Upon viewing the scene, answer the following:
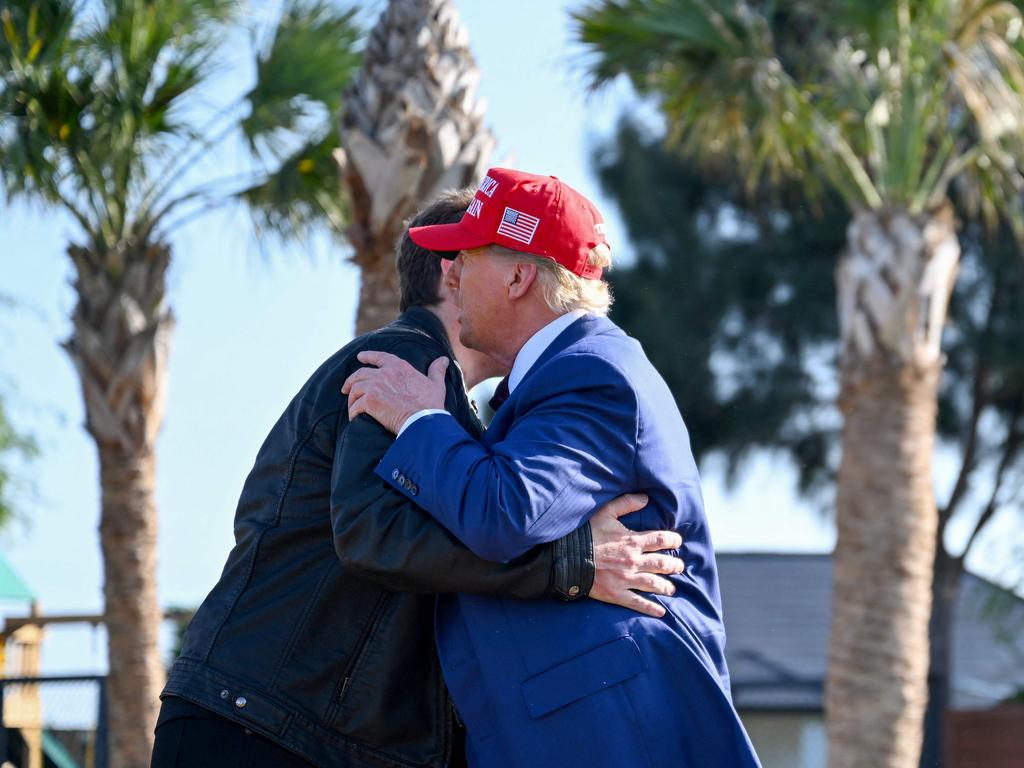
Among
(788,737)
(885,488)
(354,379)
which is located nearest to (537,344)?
(354,379)

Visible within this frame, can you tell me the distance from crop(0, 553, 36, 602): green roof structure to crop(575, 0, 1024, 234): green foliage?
570 cm

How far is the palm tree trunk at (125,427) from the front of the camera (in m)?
8.73

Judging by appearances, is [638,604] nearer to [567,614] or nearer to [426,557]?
[567,614]

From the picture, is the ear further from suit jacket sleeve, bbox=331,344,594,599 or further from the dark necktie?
suit jacket sleeve, bbox=331,344,594,599

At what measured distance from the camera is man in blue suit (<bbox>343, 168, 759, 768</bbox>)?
2.60 meters

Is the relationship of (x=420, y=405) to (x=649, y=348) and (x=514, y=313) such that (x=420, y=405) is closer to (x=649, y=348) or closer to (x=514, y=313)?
(x=514, y=313)

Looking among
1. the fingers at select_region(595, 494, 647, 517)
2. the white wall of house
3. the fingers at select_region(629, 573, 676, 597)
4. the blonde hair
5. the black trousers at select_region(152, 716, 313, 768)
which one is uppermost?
the blonde hair

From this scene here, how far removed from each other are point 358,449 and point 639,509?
55cm

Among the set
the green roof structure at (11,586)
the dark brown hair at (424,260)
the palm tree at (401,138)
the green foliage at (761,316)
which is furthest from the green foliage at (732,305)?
the dark brown hair at (424,260)

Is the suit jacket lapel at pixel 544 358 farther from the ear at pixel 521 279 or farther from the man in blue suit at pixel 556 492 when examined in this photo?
the ear at pixel 521 279

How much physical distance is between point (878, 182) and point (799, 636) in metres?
12.6

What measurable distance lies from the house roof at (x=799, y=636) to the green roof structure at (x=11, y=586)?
8.15 metres

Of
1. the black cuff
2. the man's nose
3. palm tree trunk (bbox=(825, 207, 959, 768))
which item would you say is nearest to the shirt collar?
the man's nose

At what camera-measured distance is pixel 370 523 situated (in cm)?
268
